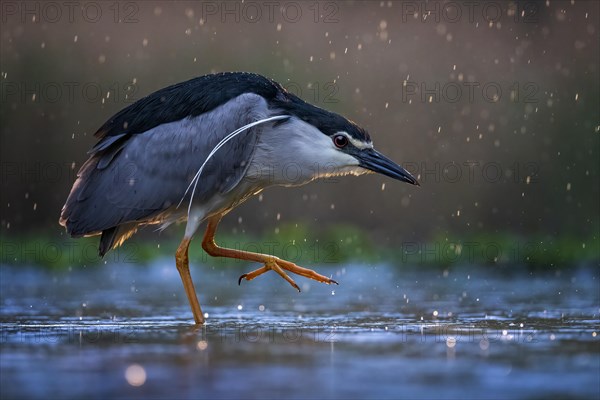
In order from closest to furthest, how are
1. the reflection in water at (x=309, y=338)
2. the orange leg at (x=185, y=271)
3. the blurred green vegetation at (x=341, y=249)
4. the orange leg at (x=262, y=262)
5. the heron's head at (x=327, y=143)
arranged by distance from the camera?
1. the reflection in water at (x=309, y=338)
2. the orange leg at (x=185, y=271)
3. the heron's head at (x=327, y=143)
4. the orange leg at (x=262, y=262)
5. the blurred green vegetation at (x=341, y=249)

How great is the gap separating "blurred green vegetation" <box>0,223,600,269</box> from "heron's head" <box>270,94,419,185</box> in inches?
157

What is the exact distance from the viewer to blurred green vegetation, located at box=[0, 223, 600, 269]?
37.9 ft

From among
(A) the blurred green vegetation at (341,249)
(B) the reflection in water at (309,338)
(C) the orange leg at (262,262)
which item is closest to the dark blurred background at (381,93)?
(A) the blurred green vegetation at (341,249)

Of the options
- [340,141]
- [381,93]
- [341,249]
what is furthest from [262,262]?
[381,93]

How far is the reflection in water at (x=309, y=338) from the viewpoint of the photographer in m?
4.32

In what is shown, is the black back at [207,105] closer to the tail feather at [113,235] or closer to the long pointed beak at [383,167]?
the long pointed beak at [383,167]

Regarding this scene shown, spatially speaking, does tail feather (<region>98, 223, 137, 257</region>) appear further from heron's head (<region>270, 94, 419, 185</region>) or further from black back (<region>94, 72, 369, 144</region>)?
heron's head (<region>270, 94, 419, 185</region>)

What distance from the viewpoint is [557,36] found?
14789 millimetres

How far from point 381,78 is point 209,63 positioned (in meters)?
2.15

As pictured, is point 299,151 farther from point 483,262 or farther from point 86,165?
point 483,262

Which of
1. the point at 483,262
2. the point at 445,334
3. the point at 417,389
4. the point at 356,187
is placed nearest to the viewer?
the point at 417,389

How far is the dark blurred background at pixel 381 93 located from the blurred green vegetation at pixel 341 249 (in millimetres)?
560

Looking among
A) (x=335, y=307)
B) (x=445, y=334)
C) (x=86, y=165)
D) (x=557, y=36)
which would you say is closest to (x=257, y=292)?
(x=335, y=307)

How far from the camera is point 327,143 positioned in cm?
758
